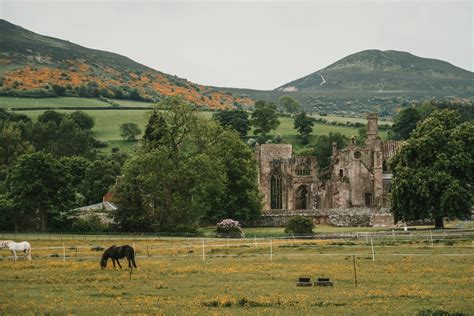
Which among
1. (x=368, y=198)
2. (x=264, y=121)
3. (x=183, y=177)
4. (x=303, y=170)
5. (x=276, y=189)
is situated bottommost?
(x=368, y=198)

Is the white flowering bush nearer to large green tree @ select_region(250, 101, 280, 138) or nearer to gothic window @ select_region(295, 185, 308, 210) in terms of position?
gothic window @ select_region(295, 185, 308, 210)

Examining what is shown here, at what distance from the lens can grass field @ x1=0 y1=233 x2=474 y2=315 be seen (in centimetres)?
2764

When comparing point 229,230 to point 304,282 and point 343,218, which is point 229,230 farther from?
point 304,282

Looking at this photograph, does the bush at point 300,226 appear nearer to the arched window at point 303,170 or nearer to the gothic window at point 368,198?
the gothic window at point 368,198

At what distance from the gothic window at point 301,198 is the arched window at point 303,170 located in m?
2.03

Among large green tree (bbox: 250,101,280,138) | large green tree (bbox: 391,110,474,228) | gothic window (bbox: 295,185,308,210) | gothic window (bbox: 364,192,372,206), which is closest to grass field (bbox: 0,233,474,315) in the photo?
large green tree (bbox: 391,110,474,228)

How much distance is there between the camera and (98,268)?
43.2m

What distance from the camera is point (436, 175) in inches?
2810

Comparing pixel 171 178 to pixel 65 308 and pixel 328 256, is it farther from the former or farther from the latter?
pixel 65 308

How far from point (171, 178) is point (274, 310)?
60359mm

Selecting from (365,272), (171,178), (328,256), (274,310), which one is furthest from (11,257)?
(171,178)

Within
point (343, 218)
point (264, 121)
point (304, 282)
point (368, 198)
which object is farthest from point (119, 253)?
point (264, 121)

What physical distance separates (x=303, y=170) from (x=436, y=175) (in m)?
51.5

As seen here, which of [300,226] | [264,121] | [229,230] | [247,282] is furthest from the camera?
[264,121]
